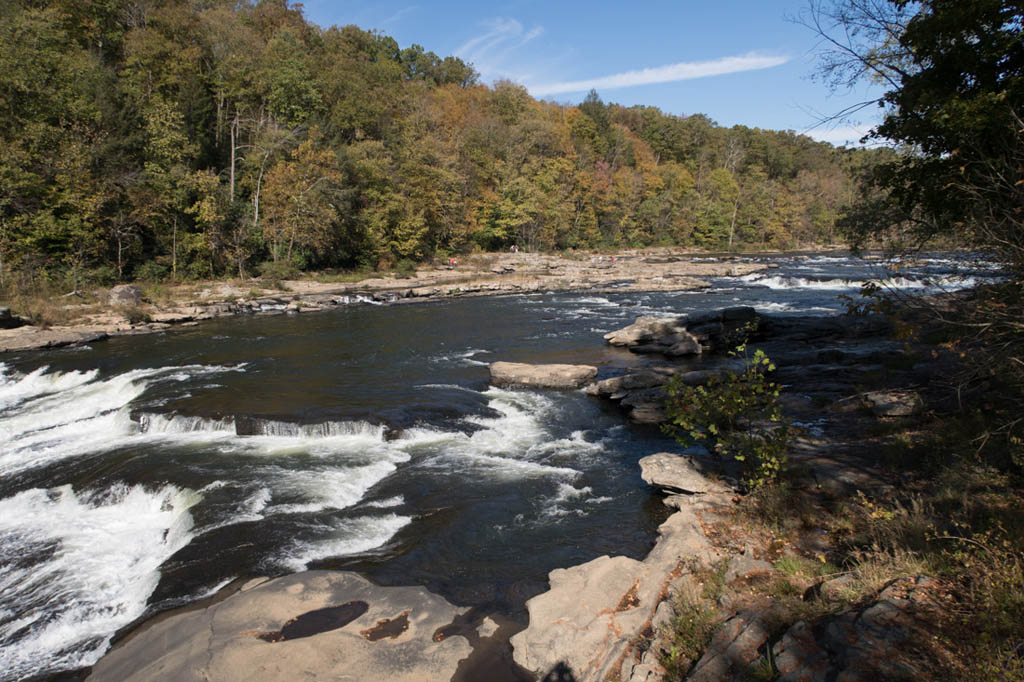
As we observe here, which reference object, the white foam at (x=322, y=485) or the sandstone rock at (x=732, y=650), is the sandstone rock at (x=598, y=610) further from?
the white foam at (x=322, y=485)

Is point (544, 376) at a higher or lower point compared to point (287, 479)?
higher

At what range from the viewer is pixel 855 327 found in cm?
1831

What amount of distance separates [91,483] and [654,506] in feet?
33.6

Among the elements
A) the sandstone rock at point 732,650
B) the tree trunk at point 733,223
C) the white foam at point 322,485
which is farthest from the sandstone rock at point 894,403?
the tree trunk at point 733,223

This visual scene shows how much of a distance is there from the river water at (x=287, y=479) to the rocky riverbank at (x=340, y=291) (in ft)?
13.6

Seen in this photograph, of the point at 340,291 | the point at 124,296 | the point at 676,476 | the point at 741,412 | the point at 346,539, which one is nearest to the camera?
the point at 741,412

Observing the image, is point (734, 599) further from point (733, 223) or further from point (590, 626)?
Result: point (733, 223)

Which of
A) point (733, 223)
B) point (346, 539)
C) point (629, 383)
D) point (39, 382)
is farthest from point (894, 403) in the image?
point (733, 223)

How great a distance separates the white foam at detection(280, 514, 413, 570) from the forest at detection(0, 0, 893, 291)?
10.5 m

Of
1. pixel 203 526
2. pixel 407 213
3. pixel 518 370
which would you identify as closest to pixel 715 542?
pixel 203 526

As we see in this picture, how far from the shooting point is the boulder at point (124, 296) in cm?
2702

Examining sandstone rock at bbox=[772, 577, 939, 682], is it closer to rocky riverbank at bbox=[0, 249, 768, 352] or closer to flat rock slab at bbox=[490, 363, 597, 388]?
flat rock slab at bbox=[490, 363, 597, 388]

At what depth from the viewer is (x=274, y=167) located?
37281 mm

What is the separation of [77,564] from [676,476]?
29.4ft
